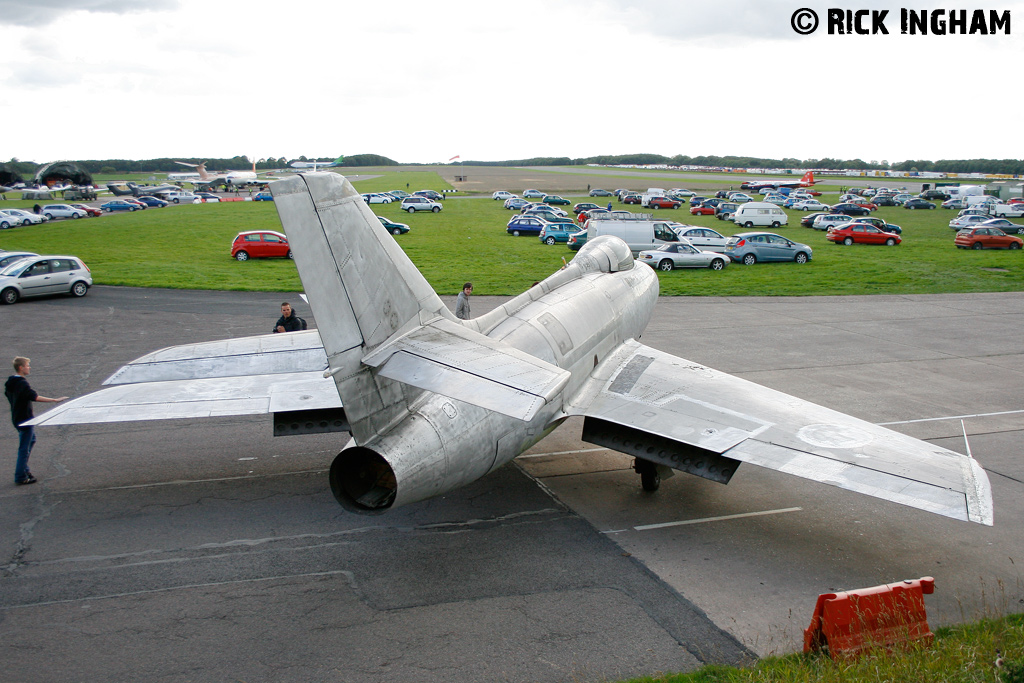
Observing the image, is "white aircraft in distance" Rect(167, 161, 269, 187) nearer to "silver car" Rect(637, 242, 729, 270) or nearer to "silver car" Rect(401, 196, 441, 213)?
"silver car" Rect(401, 196, 441, 213)

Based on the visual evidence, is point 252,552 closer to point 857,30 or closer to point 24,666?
point 24,666

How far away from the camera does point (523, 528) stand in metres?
11.2

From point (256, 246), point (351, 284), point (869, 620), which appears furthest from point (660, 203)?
point (869, 620)

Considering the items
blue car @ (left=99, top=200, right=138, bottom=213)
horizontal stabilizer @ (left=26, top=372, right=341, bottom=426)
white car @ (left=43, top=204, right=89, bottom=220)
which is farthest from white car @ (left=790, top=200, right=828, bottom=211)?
blue car @ (left=99, top=200, right=138, bottom=213)

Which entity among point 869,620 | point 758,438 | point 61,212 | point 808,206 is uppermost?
point 61,212

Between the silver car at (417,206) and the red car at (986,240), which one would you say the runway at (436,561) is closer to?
the red car at (986,240)

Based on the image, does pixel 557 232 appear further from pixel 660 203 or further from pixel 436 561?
pixel 436 561

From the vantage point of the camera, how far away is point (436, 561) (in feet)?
33.1

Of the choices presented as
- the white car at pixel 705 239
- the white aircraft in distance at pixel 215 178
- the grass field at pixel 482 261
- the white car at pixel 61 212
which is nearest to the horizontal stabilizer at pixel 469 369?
the grass field at pixel 482 261

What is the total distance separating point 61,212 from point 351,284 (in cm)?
7577

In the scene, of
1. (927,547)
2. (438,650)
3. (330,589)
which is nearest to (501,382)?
(438,650)

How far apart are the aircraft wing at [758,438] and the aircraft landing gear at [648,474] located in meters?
0.86

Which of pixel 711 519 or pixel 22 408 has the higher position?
pixel 22 408

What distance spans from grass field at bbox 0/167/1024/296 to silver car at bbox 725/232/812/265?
758mm
